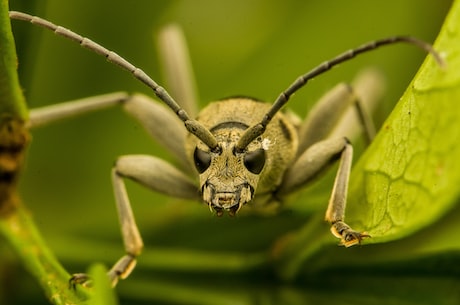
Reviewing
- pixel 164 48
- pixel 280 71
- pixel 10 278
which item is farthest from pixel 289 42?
pixel 10 278

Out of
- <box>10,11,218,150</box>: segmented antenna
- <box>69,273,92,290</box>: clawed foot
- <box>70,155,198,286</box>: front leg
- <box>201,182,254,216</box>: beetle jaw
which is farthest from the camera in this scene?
<box>70,155,198,286</box>: front leg

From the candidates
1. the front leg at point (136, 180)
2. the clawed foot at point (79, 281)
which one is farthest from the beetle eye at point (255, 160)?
the clawed foot at point (79, 281)

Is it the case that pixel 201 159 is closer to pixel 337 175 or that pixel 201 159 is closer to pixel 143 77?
pixel 143 77

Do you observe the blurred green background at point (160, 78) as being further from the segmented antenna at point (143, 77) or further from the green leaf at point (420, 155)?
the green leaf at point (420, 155)

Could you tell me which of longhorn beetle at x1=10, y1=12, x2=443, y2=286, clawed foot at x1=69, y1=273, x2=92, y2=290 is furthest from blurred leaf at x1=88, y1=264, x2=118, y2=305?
longhorn beetle at x1=10, y1=12, x2=443, y2=286

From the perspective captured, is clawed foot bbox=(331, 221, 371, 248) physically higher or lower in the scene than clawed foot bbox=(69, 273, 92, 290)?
higher

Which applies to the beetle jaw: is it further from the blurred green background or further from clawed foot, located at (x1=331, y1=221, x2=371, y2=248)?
the blurred green background
